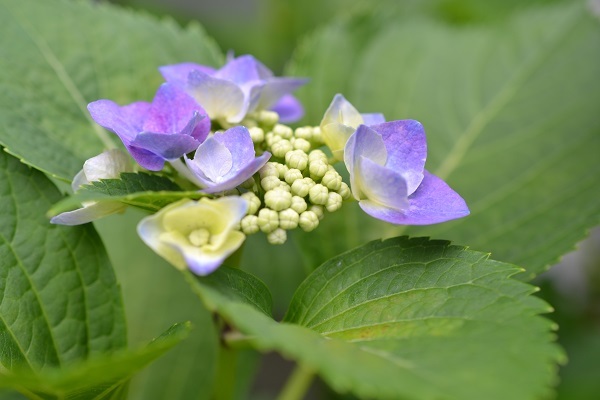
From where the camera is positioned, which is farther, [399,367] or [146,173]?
[146,173]

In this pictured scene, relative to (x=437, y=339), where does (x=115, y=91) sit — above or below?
below

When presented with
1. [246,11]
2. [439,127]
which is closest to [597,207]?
[439,127]

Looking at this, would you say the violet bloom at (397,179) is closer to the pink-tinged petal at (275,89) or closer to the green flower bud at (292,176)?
the green flower bud at (292,176)

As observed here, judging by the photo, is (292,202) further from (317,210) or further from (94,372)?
(94,372)

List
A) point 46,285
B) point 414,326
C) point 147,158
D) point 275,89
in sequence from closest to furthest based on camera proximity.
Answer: point 414,326
point 147,158
point 46,285
point 275,89

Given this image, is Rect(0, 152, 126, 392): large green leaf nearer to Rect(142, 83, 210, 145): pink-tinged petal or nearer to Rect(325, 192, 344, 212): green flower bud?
Rect(142, 83, 210, 145): pink-tinged petal

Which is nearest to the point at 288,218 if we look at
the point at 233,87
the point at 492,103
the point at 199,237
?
the point at 199,237

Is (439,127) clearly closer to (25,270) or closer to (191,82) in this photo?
(191,82)
